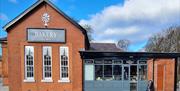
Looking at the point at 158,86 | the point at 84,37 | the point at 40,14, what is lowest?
the point at 158,86

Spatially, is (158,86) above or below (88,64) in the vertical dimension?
below

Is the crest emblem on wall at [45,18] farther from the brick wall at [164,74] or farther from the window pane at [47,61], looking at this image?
the brick wall at [164,74]

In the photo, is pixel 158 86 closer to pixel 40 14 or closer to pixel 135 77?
pixel 135 77

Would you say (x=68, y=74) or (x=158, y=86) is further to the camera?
(x=158, y=86)

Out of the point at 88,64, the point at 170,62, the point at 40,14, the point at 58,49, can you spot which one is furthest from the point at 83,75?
the point at 170,62

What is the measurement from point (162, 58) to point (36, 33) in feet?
39.5

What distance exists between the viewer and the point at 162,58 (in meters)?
26.2

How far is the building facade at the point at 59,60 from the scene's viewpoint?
2420 centimetres

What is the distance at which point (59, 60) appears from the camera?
24.5 m

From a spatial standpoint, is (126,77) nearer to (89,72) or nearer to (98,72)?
(98,72)

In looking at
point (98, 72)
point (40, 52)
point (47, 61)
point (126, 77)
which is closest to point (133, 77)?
point (126, 77)

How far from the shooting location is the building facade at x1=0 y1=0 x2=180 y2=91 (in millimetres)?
24203

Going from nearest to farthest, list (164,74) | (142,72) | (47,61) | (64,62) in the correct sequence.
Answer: (47,61), (64,62), (142,72), (164,74)

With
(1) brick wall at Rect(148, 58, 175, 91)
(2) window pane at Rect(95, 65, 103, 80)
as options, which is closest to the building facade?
(2) window pane at Rect(95, 65, 103, 80)
